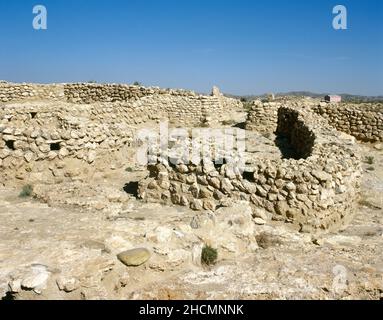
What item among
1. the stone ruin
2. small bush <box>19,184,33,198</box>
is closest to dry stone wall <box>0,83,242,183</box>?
the stone ruin

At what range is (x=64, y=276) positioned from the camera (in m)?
4.03

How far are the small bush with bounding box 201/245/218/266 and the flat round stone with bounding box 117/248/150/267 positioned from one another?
786mm

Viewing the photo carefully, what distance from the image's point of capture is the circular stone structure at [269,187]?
6523 millimetres

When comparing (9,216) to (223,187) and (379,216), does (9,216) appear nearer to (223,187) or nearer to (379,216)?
(223,187)

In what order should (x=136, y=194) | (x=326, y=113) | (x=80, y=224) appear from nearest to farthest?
(x=80, y=224) < (x=136, y=194) < (x=326, y=113)

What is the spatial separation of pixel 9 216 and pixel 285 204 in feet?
14.9

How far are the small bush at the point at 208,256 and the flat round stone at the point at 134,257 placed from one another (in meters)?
0.79

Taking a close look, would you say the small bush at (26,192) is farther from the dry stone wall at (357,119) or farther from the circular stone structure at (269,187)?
the dry stone wall at (357,119)

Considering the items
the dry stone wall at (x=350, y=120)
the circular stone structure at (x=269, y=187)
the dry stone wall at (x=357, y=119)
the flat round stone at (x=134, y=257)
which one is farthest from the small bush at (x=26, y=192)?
the dry stone wall at (x=357, y=119)

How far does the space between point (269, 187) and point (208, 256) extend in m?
2.18

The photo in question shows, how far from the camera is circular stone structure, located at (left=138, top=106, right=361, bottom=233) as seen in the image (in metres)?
6.52

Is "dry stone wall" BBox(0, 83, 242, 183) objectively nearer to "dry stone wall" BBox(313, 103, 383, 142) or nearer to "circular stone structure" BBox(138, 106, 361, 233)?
"circular stone structure" BBox(138, 106, 361, 233)
